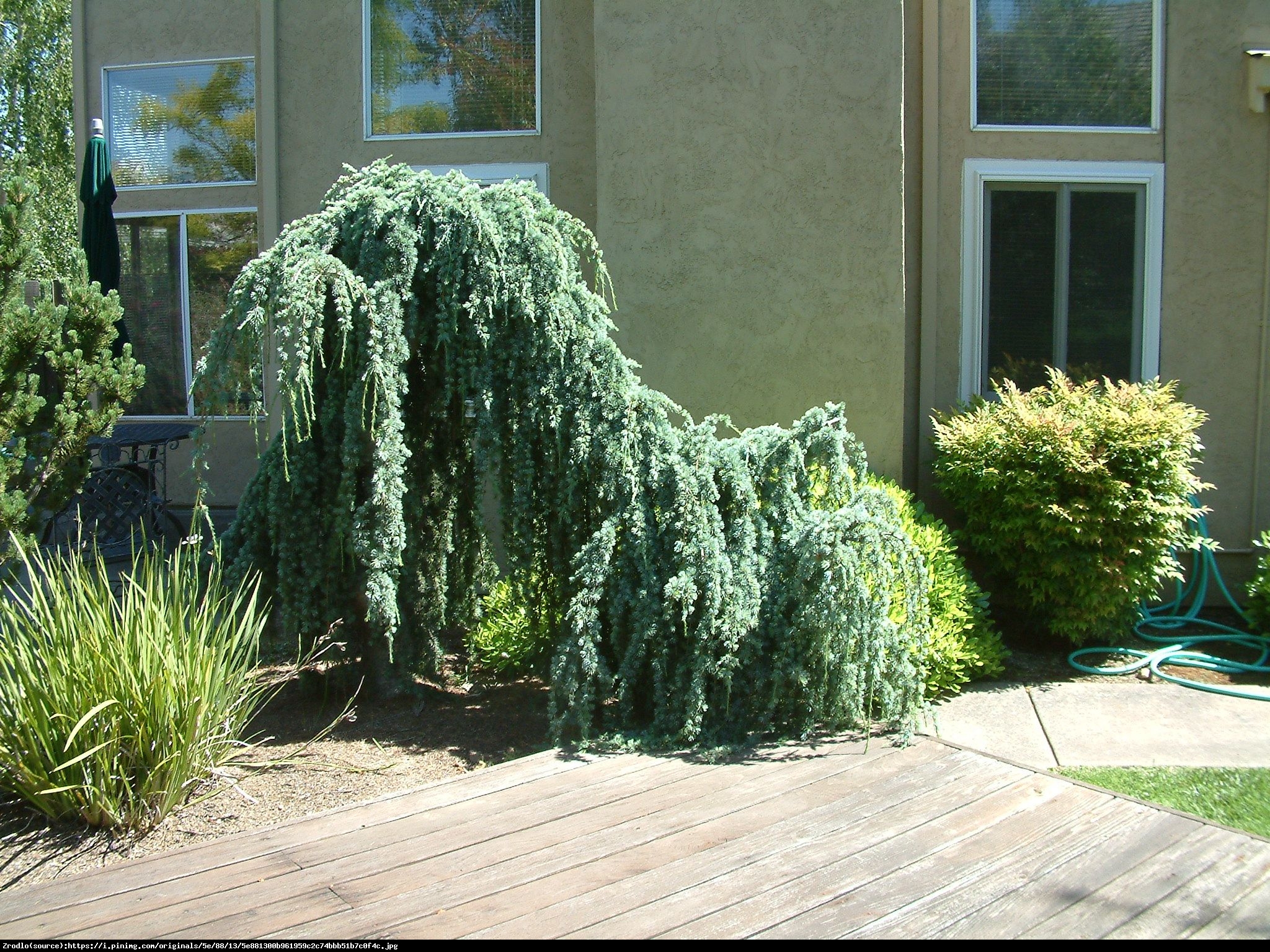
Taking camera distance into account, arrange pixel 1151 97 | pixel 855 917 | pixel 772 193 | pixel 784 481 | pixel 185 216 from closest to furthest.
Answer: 1. pixel 855 917
2. pixel 784 481
3. pixel 772 193
4. pixel 1151 97
5. pixel 185 216

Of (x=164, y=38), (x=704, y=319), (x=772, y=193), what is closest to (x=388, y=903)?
(x=704, y=319)

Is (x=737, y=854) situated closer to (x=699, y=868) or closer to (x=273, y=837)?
(x=699, y=868)

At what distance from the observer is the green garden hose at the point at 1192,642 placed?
5.69m

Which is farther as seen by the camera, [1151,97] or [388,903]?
[1151,97]

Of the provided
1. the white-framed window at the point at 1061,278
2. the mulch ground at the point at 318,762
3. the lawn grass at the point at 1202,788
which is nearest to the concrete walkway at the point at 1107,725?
the lawn grass at the point at 1202,788

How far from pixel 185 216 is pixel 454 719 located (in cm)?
594

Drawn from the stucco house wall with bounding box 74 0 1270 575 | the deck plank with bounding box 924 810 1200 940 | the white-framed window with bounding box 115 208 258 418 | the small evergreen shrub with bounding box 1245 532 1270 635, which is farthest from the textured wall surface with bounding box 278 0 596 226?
the deck plank with bounding box 924 810 1200 940

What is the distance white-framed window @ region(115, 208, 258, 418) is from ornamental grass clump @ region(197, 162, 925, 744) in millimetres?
4332

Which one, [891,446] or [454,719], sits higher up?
[891,446]

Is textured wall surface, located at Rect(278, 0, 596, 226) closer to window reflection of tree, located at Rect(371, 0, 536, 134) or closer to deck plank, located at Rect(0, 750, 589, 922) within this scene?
window reflection of tree, located at Rect(371, 0, 536, 134)

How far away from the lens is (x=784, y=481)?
4.78 m

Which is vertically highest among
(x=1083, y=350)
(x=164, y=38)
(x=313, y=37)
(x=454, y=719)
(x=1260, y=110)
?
(x=164, y=38)

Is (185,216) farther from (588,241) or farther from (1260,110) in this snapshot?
(1260,110)

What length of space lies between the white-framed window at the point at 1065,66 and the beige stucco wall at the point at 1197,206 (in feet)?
0.31
